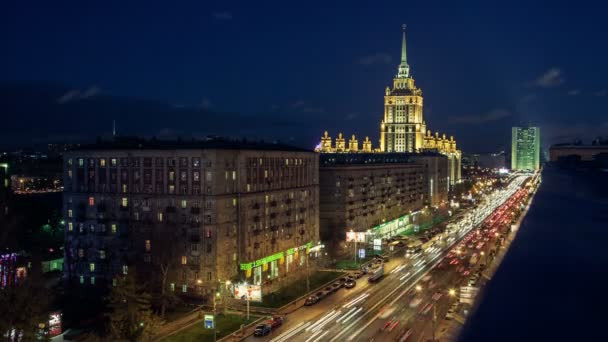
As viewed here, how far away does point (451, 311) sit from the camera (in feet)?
161

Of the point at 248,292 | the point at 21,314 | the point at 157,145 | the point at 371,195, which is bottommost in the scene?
the point at 248,292

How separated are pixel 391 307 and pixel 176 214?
21550 millimetres

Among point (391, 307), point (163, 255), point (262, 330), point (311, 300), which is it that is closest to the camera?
point (262, 330)

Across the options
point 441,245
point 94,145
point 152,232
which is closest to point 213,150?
point 152,232

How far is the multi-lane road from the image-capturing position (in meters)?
44.0

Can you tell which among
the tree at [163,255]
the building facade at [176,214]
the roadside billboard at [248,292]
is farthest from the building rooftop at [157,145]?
the roadside billboard at [248,292]

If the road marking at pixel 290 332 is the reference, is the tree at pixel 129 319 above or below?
above

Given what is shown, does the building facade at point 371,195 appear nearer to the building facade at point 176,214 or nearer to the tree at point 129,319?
the building facade at point 176,214

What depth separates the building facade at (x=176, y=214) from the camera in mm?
54969

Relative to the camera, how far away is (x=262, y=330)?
145 feet

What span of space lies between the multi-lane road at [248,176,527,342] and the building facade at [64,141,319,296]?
9203 millimetres

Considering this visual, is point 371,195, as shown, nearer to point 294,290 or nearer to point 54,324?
point 294,290

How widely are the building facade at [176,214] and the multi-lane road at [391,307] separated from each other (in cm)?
920

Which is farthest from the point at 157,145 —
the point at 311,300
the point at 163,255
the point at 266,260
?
the point at 311,300
